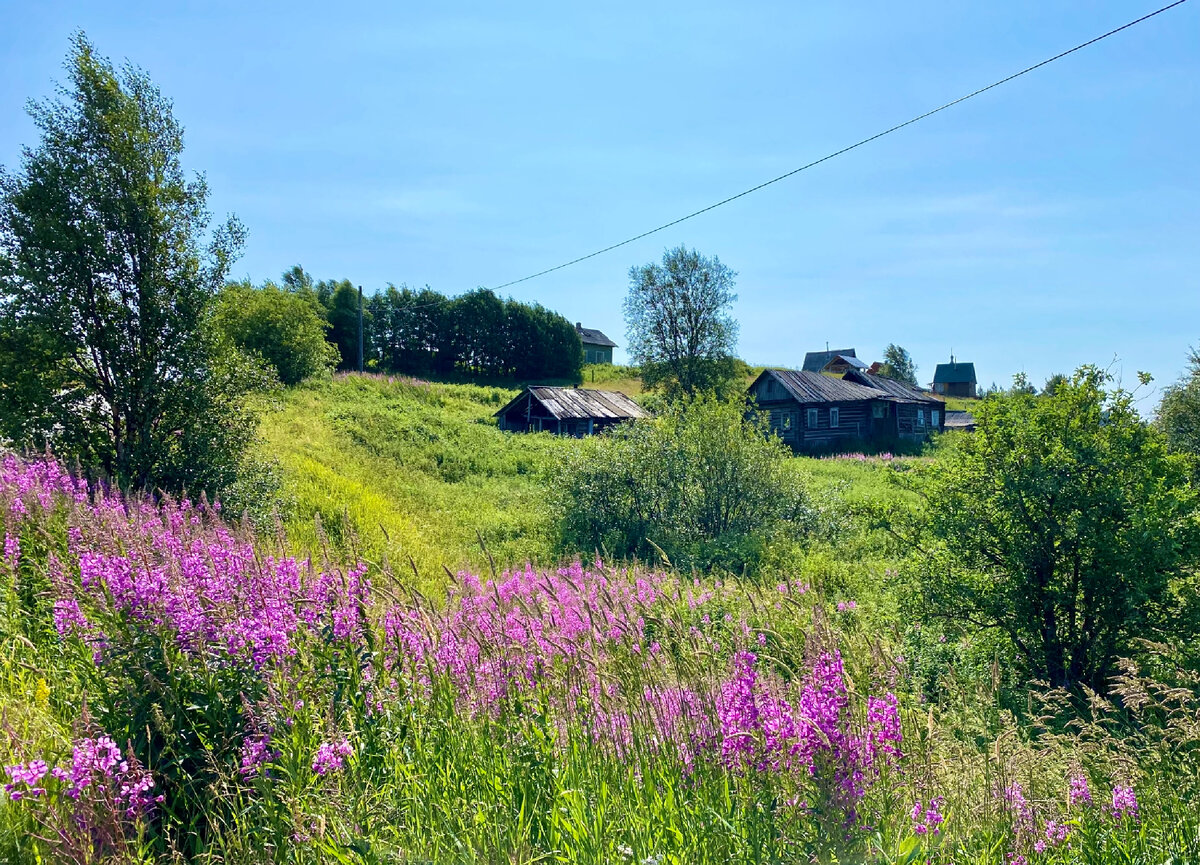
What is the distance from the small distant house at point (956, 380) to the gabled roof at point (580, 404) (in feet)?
233

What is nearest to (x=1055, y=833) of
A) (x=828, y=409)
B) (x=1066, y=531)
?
(x=1066, y=531)

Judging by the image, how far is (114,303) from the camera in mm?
12133

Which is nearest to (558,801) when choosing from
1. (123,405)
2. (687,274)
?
(123,405)

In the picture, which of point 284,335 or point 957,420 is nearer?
point 284,335

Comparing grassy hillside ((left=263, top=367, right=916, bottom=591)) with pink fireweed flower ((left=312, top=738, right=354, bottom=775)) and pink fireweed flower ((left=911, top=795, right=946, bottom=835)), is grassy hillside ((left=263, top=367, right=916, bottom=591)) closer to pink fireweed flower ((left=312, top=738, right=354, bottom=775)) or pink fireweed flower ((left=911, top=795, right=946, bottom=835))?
pink fireweed flower ((left=312, top=738, right=354, bottom=775))

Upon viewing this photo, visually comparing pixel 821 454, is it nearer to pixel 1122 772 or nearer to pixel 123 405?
pixel 123 405

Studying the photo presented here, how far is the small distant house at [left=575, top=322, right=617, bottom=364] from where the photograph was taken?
8462 centimetres


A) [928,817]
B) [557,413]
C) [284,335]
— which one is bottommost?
[928,817]

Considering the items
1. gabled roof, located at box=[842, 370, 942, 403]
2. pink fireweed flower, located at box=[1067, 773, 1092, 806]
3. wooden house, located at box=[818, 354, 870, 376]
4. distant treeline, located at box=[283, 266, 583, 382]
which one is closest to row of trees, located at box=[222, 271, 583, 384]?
distant treeline, located at box=[283, 266, 583, 382]

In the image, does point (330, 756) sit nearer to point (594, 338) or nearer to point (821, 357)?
point (594, 338)

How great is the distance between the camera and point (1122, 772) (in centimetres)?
389

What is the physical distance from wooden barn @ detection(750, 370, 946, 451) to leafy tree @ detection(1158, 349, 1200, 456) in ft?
69.5

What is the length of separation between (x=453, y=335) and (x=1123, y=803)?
57.3 m

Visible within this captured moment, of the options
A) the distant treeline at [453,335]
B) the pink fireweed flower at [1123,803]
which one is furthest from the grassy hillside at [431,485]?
the distant treeline at [453,335]
